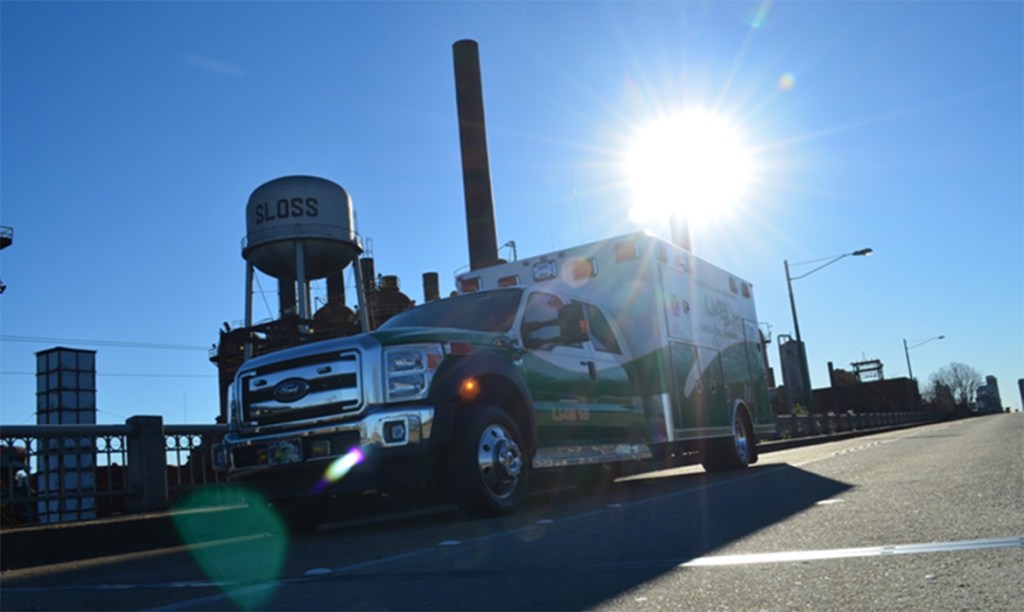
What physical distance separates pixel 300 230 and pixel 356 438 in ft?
90.3

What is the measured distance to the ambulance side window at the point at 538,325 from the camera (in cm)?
848

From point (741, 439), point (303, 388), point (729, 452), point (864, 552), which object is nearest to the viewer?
point (864, 552)

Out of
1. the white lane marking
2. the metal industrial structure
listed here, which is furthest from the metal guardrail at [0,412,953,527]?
the metal industrial structure

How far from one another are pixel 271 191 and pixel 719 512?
29.8 m

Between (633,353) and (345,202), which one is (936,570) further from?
(345,202)

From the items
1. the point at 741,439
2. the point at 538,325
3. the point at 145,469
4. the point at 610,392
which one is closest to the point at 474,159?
the point at 741,439

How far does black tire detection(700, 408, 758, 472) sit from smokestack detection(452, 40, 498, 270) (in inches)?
1008

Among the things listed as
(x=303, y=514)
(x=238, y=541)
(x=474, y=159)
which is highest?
Answer: (x=474, y=159)

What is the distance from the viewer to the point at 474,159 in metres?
40.1

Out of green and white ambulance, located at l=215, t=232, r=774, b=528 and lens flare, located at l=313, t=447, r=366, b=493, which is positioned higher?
green and white ambulance, located at l=215, t=232, r=774, b=528

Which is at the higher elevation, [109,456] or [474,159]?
[474,159]

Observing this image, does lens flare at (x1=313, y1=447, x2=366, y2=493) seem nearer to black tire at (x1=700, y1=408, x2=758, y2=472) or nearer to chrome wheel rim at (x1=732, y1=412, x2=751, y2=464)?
black tire at (x1=700, y1=408, x2=758, y2=472)

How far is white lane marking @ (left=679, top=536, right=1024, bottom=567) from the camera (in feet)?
13.4

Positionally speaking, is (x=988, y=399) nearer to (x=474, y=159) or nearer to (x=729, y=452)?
(x=474, y=159)
